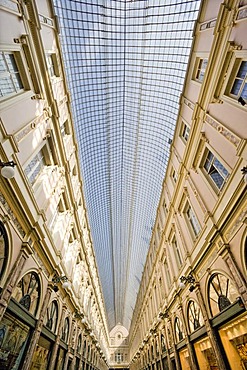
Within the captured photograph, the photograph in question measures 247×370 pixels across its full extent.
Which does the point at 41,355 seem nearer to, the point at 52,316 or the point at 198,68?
the point at 52,316

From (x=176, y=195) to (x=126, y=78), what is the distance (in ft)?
53.5

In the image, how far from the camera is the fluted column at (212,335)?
8695 mm

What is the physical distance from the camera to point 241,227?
7.96 metres

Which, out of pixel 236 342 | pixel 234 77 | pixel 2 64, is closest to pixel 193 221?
pixel 236 342

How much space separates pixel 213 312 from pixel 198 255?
273 centimetres

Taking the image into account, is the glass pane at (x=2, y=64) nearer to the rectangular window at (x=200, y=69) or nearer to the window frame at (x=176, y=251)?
the rectangular window at (x=200, y=69)

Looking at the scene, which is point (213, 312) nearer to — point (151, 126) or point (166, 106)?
point (166, 106)

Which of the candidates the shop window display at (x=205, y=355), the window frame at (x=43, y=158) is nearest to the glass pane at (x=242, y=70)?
the window frame at (x=43, y=158)

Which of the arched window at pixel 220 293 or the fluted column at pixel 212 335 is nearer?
the arched window at pixel 220 293

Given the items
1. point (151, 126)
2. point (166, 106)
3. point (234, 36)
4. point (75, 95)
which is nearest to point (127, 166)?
point (151, 126)

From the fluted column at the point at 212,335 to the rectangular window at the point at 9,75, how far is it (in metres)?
13.9

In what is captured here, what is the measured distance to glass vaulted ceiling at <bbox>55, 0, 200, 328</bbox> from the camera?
56.9 feet

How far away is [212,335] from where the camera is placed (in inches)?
376

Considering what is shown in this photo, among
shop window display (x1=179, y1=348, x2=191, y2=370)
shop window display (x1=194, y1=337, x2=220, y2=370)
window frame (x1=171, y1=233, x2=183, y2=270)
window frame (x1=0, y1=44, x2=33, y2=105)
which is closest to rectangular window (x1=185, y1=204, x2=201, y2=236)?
window frame (x1=171, y1=233, x2=183, y2=270)
